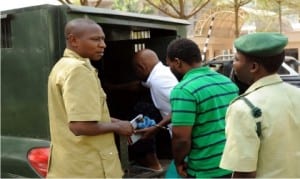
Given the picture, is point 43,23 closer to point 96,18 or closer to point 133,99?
point 96,18

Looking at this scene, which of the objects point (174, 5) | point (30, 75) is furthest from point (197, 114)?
point (174, 5)

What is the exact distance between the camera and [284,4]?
46.5 ft

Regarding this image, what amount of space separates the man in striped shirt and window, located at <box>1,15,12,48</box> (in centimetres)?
106

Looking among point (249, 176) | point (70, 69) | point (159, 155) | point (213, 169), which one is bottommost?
point (159, 155)

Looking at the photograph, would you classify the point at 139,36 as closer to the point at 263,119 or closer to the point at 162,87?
the point at 162,87

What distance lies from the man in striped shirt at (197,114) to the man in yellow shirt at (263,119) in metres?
0.61

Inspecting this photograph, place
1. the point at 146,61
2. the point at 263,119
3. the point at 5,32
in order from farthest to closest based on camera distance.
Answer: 1. the point at 146,61
2. the point at 5,32
3. the point at 263,119

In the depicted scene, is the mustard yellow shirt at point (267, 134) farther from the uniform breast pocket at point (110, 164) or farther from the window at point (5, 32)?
the window at point (5, 32)

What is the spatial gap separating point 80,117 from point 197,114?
2.25ft

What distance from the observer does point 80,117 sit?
7.88 feet

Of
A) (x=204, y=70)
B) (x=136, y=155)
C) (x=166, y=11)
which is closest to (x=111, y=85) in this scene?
(x=136, y=155)

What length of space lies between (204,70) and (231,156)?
97cm

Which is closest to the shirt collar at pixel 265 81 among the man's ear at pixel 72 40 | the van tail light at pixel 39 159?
the man's ear at pixel 72 40

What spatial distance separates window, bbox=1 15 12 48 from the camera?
10.0 ft
